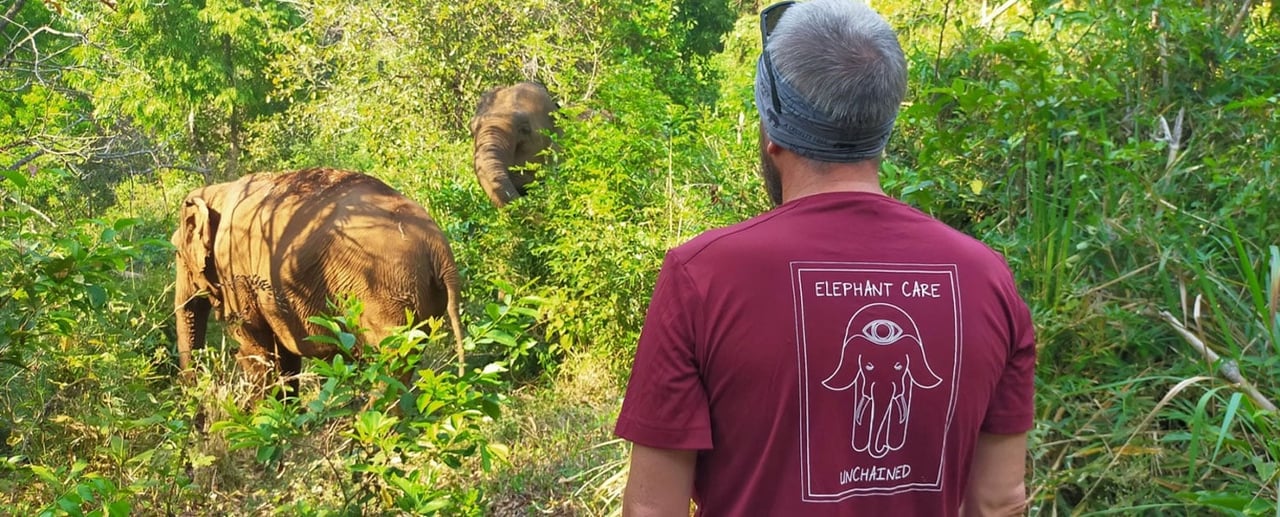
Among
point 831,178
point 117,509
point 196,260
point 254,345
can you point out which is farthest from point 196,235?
point 831,178

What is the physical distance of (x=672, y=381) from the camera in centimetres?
152

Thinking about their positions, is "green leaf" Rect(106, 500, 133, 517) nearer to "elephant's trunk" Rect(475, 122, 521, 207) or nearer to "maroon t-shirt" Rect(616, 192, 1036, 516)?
"maroon t-shirt" Rect(616, 192, 1036, 516)

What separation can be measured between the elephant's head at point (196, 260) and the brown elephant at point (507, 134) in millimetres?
2898

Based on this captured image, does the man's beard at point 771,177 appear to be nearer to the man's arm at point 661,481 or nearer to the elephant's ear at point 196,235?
the man's arm at point 661,481

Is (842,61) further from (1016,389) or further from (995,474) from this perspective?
(995,474)

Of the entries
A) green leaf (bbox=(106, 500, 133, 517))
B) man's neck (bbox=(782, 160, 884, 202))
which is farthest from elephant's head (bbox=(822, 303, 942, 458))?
green leaf (bbox=(106, 500, 133, 517))

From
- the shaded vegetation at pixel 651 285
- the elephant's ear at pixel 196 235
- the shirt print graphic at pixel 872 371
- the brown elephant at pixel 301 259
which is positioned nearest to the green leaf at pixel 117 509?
the shaded vegetation at pixel 651 285

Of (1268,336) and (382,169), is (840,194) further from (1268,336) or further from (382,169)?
(382,169)

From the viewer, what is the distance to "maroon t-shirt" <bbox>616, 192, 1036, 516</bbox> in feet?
4.95

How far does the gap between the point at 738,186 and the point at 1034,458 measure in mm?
2322

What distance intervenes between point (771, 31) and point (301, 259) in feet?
15.9

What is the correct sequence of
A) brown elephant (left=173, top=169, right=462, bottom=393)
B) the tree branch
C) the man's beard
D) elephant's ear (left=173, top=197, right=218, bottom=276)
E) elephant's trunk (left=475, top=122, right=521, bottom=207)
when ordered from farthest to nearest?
elephant's trunk (left=475, top=122, right=521, bottom=207)
elephant's ear (left=173, top=197, right=218, bottom=276)
brown elephant (left=173, top=169, right=462, bottom=393)
the tree branch
the man's beard

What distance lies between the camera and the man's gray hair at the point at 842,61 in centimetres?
153

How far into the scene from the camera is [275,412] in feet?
9.91
